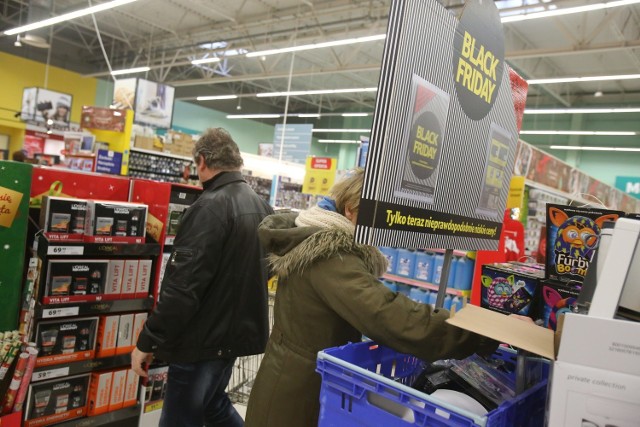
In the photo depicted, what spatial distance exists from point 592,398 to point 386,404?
1.48 ft

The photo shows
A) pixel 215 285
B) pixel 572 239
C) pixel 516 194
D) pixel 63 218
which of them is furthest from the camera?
pixel 516 194

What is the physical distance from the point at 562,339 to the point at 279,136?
47.0 feet

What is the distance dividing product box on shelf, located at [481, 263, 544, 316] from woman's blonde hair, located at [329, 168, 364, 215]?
69cm

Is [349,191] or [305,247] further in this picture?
[349,191]

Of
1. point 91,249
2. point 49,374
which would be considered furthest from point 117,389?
point 91,249

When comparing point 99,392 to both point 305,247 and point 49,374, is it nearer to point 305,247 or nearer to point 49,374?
point 49,374

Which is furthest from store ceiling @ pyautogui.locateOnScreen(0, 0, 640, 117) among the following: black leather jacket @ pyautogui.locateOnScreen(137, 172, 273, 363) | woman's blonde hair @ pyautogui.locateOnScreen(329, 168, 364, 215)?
woman's blonde hair @ pyautogui.locateOnScreen(329, 168, 364, 215)

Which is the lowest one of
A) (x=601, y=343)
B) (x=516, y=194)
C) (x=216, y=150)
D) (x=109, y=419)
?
(x=109, y=419)

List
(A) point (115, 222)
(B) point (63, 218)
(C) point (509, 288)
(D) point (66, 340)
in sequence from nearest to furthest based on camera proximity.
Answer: (C) point (509, 288) → (B) point (63, 218) → (D) point (66, 340) → (A) point (115, 222)

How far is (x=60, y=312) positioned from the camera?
8.84ft

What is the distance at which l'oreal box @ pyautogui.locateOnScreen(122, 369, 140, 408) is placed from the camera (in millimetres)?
3098

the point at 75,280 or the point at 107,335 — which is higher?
the point at 75,280

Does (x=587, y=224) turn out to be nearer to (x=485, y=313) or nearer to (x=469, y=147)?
(x=469, y=147)

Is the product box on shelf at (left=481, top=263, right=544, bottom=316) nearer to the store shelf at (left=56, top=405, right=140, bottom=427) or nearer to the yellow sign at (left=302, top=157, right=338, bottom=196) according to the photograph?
the store shelf at (left=56, top=405, right=140, bottom=427)
